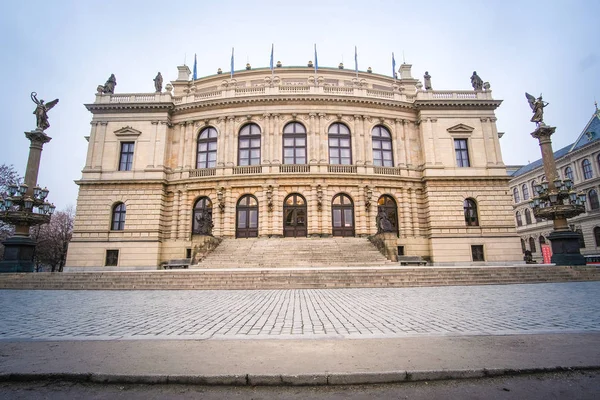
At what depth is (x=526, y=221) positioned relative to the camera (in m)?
51.6

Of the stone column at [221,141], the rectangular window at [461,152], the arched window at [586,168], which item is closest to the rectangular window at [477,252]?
the rectangular window at [461,152]

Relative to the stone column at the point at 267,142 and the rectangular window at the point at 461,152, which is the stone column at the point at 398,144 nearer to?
the rectangular window at the point at 461,152

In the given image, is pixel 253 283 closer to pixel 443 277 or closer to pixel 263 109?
pixel 443 277

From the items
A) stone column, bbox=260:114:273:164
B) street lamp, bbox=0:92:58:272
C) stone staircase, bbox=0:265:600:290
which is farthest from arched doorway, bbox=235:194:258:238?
street lamp, bbox=0:92:58:272

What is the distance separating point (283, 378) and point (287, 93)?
27.1 metres

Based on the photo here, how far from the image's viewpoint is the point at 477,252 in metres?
25.8

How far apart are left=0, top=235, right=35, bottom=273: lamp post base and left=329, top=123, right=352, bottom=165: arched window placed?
22.1 metres

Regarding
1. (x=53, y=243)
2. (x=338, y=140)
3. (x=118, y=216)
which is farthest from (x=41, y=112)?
(x=53, y=243)

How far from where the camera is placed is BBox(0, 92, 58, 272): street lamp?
16.7m

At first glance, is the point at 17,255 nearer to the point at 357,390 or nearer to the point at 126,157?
the point at 126,157

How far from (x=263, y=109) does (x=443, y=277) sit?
2081 cm

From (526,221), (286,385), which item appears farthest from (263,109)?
(526,221)

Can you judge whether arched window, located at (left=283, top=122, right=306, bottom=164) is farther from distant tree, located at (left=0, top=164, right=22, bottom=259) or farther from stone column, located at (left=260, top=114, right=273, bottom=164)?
distant tree, located at (left=0, top=164, right=22, bottom=259)

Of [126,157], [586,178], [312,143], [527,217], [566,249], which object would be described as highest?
[312,143]
